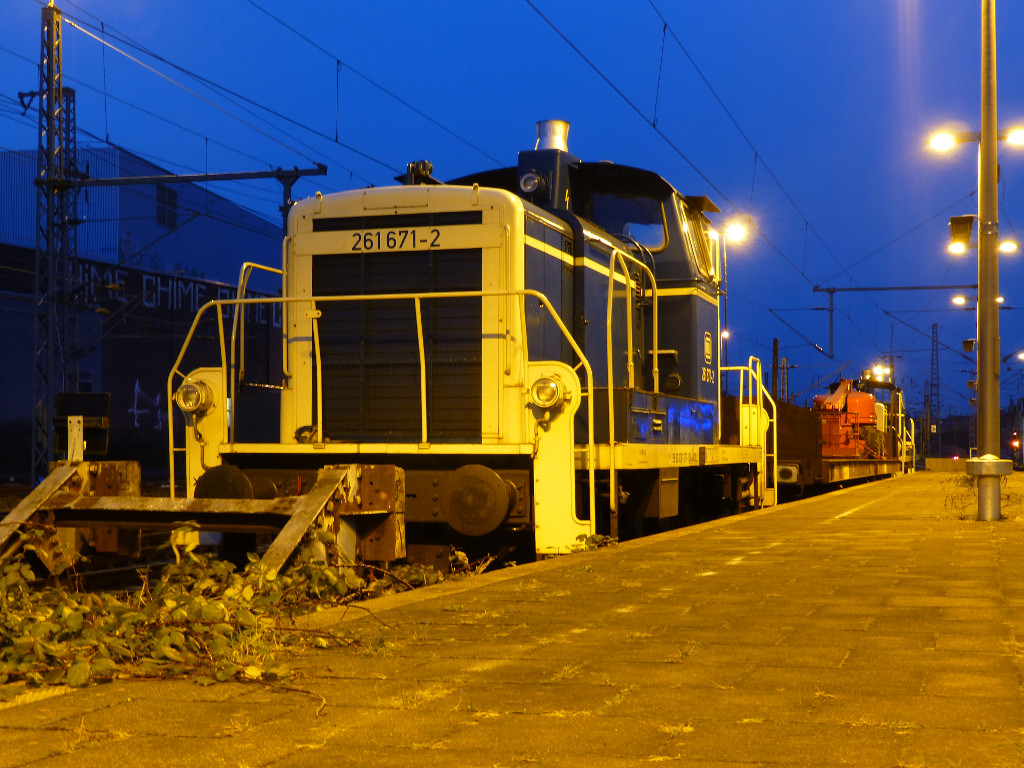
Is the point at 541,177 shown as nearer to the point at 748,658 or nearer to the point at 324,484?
the point at 324,484

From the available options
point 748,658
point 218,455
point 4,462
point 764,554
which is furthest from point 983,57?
point 4,462

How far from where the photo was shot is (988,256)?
11953mm

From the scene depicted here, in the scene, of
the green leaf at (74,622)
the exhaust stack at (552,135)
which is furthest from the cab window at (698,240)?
the green leaf at (74,622)

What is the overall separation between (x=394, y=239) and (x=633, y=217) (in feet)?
9.68

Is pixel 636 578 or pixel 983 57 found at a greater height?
pixel 983 57

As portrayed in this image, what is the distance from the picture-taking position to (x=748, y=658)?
4145mm

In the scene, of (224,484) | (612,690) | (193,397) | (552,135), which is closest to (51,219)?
(552,135)

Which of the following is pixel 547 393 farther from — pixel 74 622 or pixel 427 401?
pixel 74 622

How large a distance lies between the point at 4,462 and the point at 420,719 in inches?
1300

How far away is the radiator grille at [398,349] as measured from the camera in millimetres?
7789

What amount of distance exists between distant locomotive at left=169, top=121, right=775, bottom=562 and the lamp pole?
4.57 meters

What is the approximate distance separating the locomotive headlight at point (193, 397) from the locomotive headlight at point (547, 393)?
2.28 meters

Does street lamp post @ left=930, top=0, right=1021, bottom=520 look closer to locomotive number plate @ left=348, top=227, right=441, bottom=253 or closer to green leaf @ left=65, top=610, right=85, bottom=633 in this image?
locomotive number plate @ left=348, top=227, right=441, bottom=253

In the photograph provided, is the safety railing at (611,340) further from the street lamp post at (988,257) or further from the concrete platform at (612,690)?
the street lamp post at (988,257)
